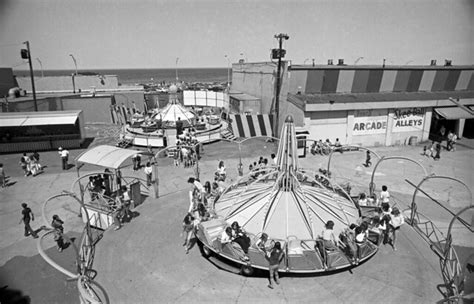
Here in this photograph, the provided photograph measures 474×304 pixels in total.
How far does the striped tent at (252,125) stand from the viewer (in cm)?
2865

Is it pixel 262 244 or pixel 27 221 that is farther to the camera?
pixel 27 221

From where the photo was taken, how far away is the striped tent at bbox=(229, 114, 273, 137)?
28.6 meters

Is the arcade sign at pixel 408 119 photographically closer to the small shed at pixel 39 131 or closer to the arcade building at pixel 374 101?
the arcade building at pixel 374 101

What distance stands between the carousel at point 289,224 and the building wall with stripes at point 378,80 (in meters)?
18.8

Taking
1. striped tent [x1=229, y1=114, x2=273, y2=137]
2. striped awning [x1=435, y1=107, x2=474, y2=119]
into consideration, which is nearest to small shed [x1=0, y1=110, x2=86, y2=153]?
striped tent [x1=229, y1=114, x2=273, y2=137]

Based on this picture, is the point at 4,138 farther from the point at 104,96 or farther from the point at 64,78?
the point at 64,78

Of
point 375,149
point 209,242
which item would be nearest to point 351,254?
point 209,242

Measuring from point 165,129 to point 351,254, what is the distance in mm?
21858

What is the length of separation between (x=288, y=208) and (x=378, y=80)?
1005 inches

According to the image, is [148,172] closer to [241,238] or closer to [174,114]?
[241,238]

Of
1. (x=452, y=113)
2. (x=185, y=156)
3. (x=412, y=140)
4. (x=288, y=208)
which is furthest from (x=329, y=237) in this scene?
(x=452, y=113)

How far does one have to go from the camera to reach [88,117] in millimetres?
39188

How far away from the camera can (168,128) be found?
93.2 feet

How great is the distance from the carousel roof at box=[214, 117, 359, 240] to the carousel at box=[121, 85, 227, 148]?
56.1 feet
